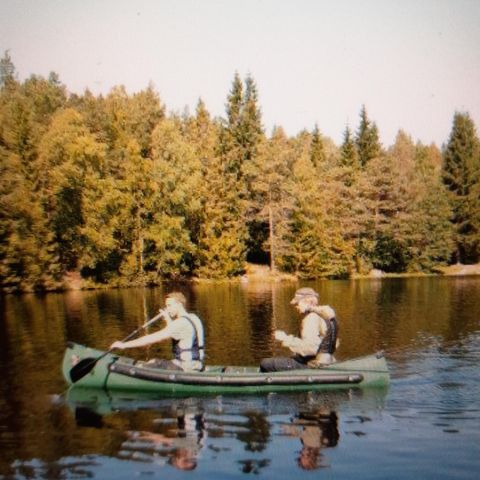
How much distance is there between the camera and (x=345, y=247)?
49.3 m

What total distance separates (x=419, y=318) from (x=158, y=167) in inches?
1005

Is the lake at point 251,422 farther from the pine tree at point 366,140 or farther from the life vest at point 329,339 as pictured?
the pine tree at point 366,140

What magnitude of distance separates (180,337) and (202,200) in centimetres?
3472

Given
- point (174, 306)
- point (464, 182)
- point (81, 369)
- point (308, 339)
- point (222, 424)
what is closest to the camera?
point (222, 424)

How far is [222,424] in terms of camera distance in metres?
9.51

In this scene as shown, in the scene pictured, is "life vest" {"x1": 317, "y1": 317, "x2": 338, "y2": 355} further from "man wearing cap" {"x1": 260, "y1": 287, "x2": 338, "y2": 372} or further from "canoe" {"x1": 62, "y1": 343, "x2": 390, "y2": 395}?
"canoe" {"x1": 62, "y1": 343, "x2": 390, "y2": 395}

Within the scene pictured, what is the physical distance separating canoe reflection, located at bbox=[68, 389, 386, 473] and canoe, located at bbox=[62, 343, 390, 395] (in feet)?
0.63

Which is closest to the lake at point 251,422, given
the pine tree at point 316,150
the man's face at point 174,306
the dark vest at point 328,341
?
the dark vest at point 328,341

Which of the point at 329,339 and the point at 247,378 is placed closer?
the point at 247,378

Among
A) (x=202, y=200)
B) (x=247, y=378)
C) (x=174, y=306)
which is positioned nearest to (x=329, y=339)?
(x=247, y=378)

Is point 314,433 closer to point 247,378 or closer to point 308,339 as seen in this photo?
point 247,378

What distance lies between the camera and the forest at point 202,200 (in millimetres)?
36594

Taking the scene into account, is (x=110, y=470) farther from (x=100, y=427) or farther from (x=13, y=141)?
(x=13, y=141)

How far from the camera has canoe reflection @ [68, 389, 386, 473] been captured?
26.6ft
